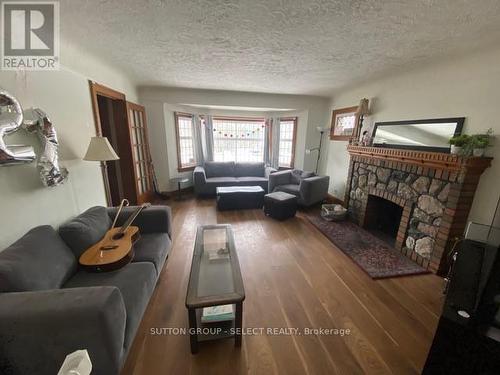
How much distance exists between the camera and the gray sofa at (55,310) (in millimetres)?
895

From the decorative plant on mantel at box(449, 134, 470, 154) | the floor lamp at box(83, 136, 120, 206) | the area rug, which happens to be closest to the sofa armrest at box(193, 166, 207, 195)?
the floor lamp at box(83, 136, 120, 206)

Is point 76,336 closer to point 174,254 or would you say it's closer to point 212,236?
point 212,236

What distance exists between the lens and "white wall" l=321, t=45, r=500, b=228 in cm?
187

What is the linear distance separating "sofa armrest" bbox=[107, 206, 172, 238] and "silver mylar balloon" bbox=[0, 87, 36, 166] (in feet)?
2.73

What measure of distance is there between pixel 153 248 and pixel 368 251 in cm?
248

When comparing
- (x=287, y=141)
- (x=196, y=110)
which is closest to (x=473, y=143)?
(x=287, y=141)

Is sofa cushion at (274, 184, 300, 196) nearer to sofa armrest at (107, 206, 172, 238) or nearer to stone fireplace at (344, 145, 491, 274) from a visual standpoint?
stone fireplace at (344, 145, 491, 274)

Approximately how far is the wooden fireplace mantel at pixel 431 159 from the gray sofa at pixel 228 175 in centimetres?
230

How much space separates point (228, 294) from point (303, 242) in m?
1.71

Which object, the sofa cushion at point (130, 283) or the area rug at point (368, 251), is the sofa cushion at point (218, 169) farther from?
the sofa cushion at point (130, 283)

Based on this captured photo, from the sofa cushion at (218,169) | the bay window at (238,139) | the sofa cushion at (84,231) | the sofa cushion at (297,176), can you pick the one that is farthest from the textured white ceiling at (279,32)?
the bay window at (238,139)

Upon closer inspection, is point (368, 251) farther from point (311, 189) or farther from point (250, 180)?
point (250, 180)

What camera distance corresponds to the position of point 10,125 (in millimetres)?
1281

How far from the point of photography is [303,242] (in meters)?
2.74
